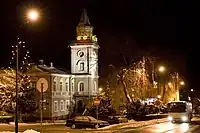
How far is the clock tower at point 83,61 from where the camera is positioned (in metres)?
93.1

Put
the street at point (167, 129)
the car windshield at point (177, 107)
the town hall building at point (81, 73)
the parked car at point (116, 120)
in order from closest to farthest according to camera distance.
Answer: the street at point (167, 129), the car windshield at point (177, 107), the parked car at point (116, 120), the town hall building at point (81, 73)

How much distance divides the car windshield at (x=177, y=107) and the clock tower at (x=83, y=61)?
46325 mm

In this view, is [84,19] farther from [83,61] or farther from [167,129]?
[167,129]

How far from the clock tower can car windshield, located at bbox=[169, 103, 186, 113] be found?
152ft

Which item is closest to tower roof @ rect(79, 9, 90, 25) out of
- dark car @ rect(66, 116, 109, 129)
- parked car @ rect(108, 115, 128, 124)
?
parked car @ rect(108, 115, 128, 124)

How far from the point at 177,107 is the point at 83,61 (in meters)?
48.2

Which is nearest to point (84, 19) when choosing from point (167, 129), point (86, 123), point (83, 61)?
point (83, 61)

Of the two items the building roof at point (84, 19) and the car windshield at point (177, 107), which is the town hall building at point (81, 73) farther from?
the car windshield at point (177, 107)

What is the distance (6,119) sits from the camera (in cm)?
5888

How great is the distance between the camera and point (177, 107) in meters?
47.2

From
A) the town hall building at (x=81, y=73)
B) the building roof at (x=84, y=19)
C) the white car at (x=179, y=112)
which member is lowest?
the white car at (x=179, y=112)

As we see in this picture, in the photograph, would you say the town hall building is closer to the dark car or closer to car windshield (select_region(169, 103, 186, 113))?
car windshield (select_region(169, 103, 186, 113))

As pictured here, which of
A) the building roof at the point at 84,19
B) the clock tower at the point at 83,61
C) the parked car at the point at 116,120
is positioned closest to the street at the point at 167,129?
the parked car at the point at 116,120

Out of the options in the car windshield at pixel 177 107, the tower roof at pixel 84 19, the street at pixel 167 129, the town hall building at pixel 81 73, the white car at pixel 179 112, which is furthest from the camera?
the tower roof at pixel 84 19
